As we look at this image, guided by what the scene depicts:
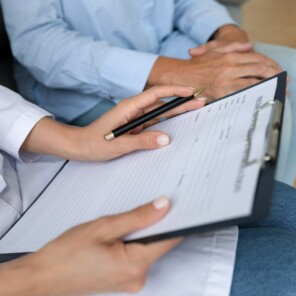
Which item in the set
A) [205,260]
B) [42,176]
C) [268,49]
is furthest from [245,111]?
[268,49]

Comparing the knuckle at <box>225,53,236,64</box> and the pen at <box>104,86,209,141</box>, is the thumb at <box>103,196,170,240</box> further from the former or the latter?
the knuckle at <box>225,53,236,64</box>

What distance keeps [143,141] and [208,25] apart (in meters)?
0.61

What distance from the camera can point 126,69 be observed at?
2.85 feet

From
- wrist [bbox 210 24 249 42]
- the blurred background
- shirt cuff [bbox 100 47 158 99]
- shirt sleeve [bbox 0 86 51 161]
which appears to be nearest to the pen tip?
shirt sleeve [bbox 0 86 51 161]

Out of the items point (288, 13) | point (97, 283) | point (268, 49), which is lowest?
point (288, 13)

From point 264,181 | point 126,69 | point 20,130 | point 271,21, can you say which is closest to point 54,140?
point 20,130

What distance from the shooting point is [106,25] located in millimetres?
954

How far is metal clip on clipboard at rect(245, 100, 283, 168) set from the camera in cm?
39

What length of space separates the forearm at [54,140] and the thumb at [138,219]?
256mm

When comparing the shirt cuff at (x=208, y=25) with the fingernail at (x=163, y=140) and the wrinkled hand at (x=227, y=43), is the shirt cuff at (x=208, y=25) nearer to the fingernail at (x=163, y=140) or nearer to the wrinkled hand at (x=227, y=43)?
the wrinkled hand at (x=227, y=43)

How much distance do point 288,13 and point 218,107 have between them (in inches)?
98.2

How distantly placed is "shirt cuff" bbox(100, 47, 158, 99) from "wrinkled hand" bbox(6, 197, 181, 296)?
508mm

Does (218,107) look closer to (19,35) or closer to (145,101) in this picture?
(145,101)

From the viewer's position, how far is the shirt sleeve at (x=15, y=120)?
2.17 ft
